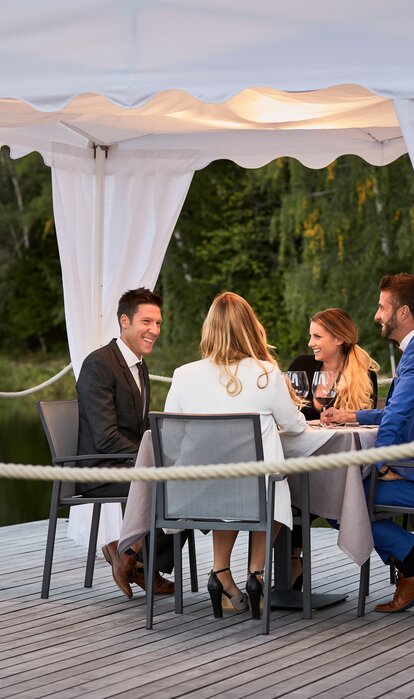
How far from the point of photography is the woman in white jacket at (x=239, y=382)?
465 centimetres

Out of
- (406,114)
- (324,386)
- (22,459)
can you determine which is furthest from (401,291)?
(22,459)

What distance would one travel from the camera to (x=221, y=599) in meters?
4.92

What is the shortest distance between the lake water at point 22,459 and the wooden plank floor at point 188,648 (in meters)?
5.25

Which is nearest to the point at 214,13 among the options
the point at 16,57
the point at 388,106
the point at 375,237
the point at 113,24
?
the point at 113,24

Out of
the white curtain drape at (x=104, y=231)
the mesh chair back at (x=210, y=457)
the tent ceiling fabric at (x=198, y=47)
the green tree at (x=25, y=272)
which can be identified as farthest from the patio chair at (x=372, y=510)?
the green tree at (x=25, y=272)

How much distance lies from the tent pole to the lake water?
13.2 ft

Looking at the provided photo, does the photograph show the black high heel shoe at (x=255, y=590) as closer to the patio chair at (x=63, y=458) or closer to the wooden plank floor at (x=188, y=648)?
the wooden plank floor at (x=188, y=648)

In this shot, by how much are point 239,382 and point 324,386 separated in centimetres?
38

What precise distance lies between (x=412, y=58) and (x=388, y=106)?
4.54 ft

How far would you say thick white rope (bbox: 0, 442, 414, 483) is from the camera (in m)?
3.65

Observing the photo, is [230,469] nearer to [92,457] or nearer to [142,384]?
[92,457]

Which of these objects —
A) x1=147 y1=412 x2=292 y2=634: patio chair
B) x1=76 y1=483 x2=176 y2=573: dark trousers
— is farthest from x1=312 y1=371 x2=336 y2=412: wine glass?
x1=76 y1=483 x2=176 y2=573: dark trousers

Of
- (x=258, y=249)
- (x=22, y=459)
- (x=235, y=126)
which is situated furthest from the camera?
(x=258, y=249)

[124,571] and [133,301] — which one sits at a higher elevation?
[133,301]
